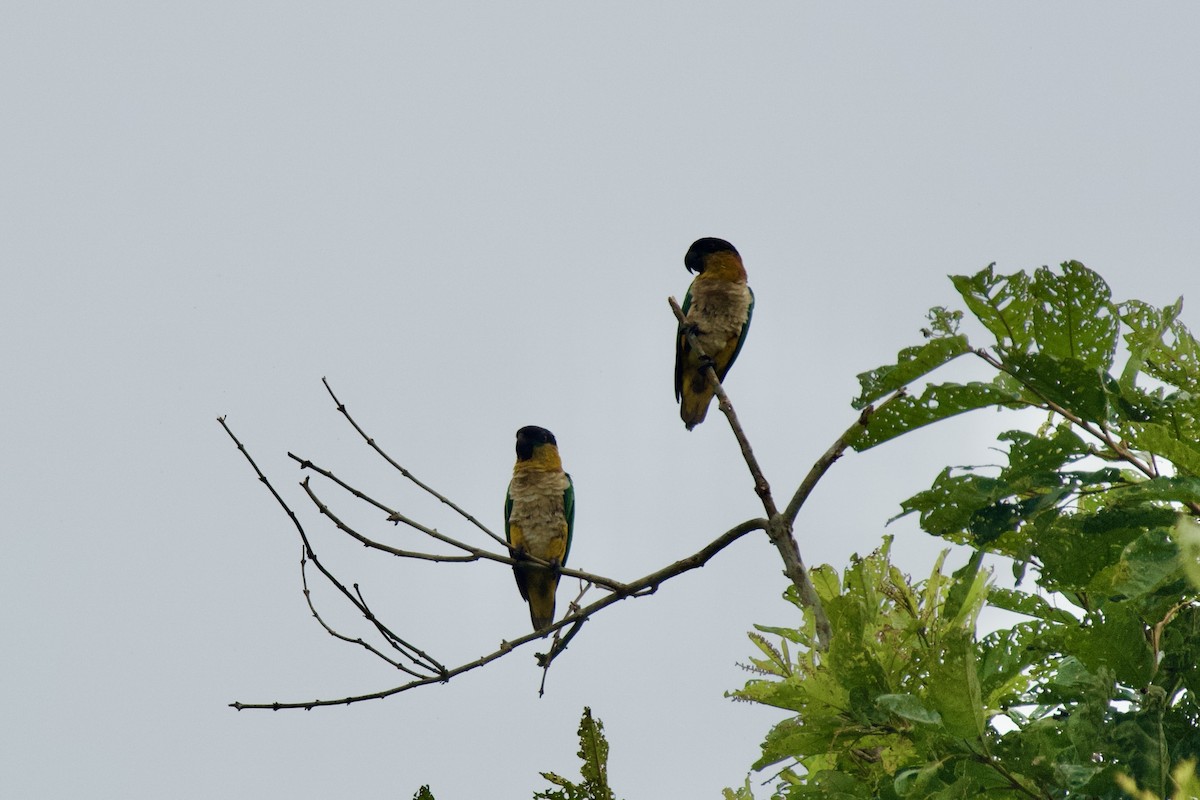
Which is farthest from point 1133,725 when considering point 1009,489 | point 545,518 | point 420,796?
point 545,518

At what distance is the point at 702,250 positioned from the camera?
9672mm

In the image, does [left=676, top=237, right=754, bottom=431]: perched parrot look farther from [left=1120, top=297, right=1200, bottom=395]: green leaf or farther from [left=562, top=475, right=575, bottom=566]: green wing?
[left=1120, top=297, right=1200, bottom=395]: green leaf

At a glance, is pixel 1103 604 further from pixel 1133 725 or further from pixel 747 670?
pixel 747 670

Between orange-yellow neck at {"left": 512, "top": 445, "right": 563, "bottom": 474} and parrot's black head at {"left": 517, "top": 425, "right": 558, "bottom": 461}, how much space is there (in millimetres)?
44

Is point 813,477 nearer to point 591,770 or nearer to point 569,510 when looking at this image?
point 591,770

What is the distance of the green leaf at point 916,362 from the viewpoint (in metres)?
2.33

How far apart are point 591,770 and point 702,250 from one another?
304 inches

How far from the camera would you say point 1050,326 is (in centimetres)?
241

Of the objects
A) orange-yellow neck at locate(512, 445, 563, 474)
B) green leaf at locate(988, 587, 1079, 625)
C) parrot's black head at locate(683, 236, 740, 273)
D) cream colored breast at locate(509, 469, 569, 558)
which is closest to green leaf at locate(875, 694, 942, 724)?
green leaf at locate(988, 587, 1079, 625)

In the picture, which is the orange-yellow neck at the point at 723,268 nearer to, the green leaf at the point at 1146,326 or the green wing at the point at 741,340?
the green wing at the point at 741,340

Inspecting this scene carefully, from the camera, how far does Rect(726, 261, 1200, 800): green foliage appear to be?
2.25 meters

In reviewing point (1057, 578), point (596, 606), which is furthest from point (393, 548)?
point (1057, 578)

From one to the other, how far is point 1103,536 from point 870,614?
1.86ft

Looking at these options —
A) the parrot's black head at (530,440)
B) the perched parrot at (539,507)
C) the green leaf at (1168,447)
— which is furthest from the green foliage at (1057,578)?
the parrot's black head at (530,440)
